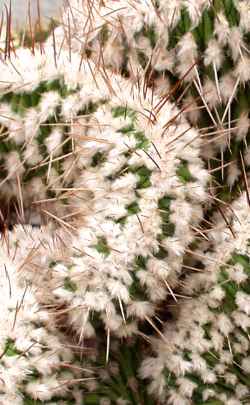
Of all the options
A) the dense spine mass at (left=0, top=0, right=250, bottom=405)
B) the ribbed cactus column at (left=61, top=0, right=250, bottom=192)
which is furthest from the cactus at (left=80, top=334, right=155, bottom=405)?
the ribbed cactus column at (left=61, top=0, right=250, bottom=192)

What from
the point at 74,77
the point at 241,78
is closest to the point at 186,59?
the point at 241,78

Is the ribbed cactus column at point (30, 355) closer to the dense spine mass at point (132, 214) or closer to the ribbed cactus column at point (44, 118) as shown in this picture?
the dense spine mass at point (132, 214)

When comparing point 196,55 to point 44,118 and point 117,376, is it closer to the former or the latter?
point 44,118

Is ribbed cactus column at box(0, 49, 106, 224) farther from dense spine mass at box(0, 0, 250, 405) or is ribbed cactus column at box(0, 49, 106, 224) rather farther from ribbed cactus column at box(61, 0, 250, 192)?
ribbed cactus column at box(61, 0, 250, 192)

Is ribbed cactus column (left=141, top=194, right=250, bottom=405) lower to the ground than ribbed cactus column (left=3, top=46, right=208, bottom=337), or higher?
lower

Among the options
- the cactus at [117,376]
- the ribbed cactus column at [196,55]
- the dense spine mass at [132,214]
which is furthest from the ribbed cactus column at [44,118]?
the cactus at [117,376]

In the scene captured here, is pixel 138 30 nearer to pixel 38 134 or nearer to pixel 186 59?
pixel 186 59

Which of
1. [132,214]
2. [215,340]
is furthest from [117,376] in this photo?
[132,214]
